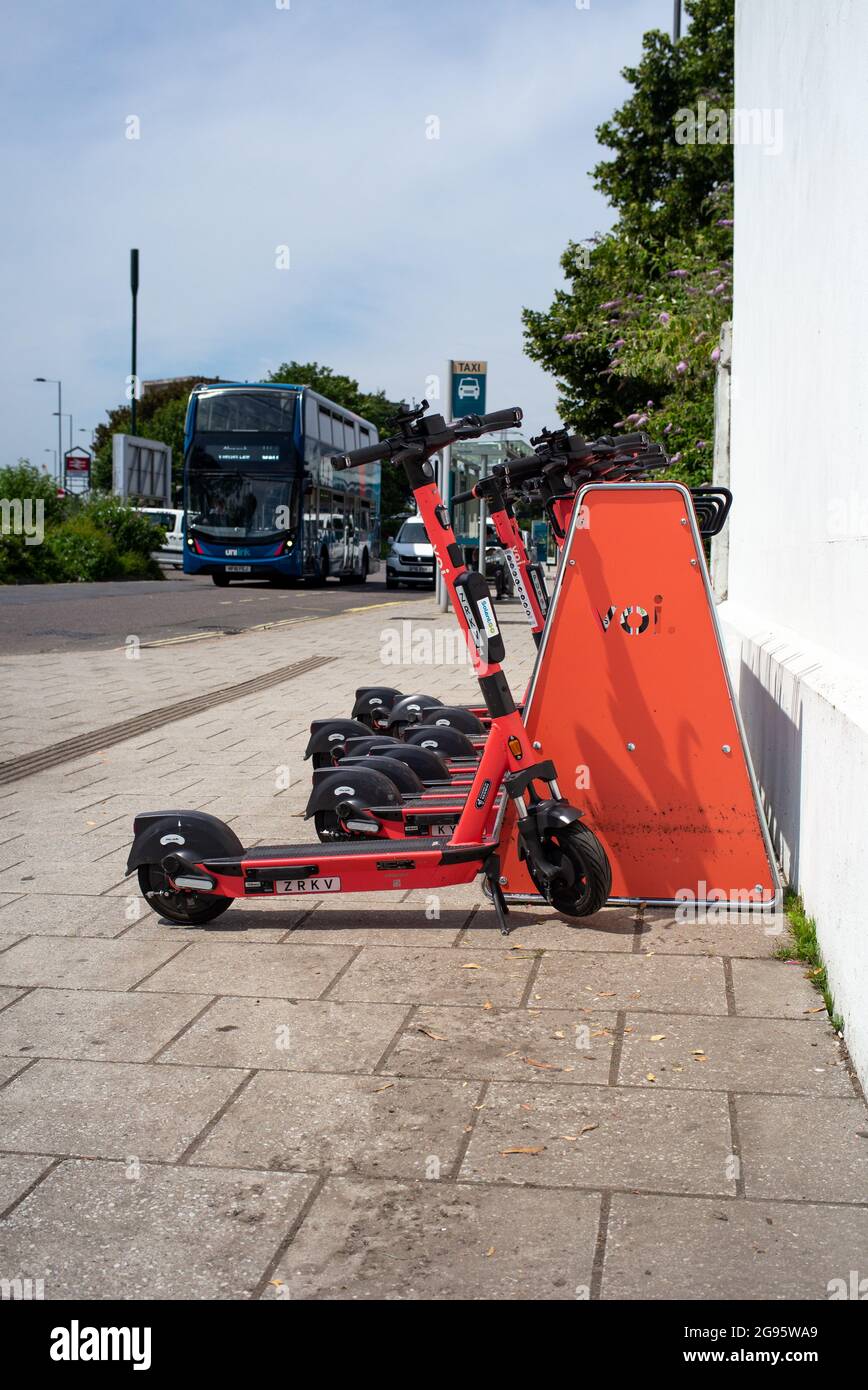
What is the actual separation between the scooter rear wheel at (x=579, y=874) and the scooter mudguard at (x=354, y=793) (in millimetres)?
1104

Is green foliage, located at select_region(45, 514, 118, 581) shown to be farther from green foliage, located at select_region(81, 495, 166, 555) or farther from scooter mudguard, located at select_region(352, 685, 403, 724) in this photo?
scooter mudguard, located at select_region(352, 685, 403, 724)

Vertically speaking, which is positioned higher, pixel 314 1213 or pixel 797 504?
pixel 797 504

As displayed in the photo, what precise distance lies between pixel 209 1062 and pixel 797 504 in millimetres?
3417

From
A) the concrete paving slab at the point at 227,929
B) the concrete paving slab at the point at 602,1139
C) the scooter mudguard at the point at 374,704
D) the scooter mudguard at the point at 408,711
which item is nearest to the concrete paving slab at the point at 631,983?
the concrete paving slab at the point at 602,1139

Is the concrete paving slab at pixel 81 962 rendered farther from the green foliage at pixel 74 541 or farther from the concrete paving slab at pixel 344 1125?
the green foliage at pixel 74 541

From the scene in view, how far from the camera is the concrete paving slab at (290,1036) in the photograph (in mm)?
3625

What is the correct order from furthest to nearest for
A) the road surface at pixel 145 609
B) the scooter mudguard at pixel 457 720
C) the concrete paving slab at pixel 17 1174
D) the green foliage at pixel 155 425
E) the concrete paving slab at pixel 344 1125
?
the green foliage at pixel 155 425 < the road surface at pixel 145 609 < the scooter mudguard at pixel 457 720 < the concrete paving slab at pixel 344 1125 < the concrete paving slab at pixel 17 1174

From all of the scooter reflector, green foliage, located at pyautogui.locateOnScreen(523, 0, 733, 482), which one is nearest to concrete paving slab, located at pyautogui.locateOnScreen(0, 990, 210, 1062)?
the scooter reflector

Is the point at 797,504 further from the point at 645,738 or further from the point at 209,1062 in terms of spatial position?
the point at 209,1062

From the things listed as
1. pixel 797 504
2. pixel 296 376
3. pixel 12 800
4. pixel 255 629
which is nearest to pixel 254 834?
pixel 12 800

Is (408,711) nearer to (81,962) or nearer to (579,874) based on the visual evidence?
(579,874)

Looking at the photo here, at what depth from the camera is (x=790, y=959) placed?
4422 millimetres

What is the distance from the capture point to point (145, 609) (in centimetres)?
2283
